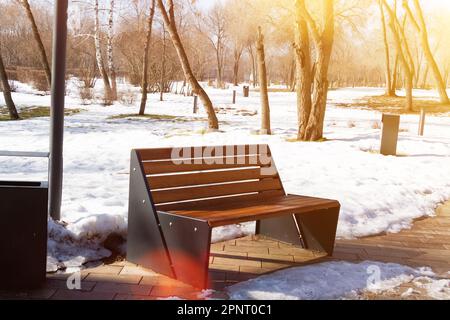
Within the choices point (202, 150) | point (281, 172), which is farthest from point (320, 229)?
point (281, 172)

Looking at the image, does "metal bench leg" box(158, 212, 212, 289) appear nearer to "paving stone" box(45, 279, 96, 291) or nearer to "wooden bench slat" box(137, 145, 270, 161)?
"wooden bench slat" box(137, 145, 270, 161)

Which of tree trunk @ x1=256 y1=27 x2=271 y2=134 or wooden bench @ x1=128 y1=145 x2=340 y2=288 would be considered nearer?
wooden bench @ x1=128 y1=145 x2=340 y2=288

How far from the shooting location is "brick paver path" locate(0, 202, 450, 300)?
3.86m

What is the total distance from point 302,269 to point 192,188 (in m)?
1.10

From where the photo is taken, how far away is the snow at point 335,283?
3912 mm

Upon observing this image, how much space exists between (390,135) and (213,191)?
877cm

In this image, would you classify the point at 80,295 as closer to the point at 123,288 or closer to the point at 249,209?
the point at 123,288

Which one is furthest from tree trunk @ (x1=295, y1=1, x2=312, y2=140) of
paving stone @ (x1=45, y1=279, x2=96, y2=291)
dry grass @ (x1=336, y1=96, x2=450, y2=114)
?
dry grass @ (x1=336, y1=96, x2=450, y2=114)

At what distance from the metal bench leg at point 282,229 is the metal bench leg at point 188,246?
4.97 feet

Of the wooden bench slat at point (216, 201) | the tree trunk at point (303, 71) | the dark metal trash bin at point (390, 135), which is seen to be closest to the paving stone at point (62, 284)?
the wooden bench slat at point (216, 201)

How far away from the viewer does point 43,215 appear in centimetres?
374

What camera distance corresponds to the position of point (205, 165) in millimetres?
4750
